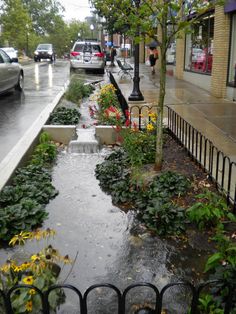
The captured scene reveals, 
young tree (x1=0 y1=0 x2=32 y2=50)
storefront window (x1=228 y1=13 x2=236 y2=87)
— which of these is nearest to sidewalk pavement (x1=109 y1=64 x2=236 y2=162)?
storefront window (x1=228 y1=13 x2=236 y2=87)

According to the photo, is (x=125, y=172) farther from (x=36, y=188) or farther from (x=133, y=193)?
(x=36, y=188)

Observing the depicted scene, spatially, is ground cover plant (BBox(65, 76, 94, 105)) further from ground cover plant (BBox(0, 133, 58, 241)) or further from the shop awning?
ground cover plant (BBox(0, 133, 58, 241))

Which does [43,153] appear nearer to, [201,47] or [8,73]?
[8,73]

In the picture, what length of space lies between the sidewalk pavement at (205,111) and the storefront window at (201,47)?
37.4 inches

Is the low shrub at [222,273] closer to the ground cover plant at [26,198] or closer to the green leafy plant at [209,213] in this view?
the green leafy plant at [209,213]

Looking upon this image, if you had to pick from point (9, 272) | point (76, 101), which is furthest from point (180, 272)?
point (76, 101)

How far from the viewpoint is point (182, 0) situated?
5262mm

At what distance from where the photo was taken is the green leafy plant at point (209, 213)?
4309 mm

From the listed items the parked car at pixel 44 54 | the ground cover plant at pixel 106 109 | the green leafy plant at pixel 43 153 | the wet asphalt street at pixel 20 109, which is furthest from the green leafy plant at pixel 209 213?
the parked car at pixel 44 54

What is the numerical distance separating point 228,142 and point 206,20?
31.4ft

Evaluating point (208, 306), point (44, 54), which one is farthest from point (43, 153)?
point (44, 54)

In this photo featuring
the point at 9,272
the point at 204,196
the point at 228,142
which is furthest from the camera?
the point at 228,142

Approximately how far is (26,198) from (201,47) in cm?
1276

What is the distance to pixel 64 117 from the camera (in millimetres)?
9398
